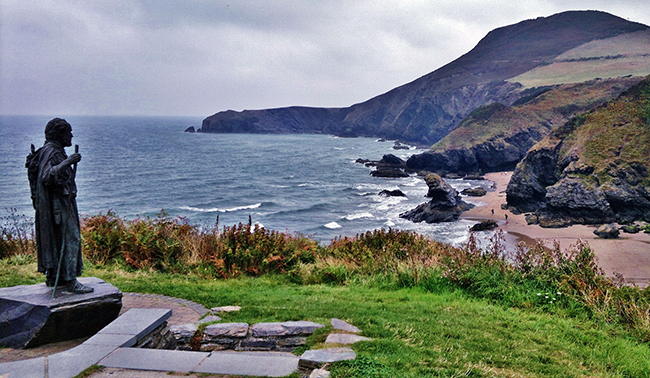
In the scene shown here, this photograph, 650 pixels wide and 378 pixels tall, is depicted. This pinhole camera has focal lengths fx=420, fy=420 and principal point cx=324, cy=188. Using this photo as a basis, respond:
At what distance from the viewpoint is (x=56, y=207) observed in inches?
216

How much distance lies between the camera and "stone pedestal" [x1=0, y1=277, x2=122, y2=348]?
206 inches

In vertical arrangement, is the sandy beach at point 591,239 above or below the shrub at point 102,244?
below

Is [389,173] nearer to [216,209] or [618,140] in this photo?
[618,140]

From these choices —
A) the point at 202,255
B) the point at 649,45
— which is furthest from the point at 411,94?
the point at 202,255

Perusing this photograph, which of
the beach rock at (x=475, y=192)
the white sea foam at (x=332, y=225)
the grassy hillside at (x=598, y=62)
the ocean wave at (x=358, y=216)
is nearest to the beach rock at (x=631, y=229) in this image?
A: the beach rock at (x=475, y=192)

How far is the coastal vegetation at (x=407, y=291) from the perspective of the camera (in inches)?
194

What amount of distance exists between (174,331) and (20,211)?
3863 centimetres

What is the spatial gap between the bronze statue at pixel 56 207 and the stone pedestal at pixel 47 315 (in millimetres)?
229

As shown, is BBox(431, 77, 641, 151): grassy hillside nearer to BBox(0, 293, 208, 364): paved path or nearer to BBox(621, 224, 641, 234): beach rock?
BBox(621, 224, 641, 234): beach rock

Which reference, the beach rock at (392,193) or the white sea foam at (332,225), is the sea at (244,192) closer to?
the white sea foam at (332,225)

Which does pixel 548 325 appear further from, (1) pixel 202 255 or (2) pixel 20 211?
(2) pixel 20 211

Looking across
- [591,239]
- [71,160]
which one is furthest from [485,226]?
[71,160]

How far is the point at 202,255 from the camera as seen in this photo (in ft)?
32.0

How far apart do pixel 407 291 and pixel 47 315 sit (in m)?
5.84
